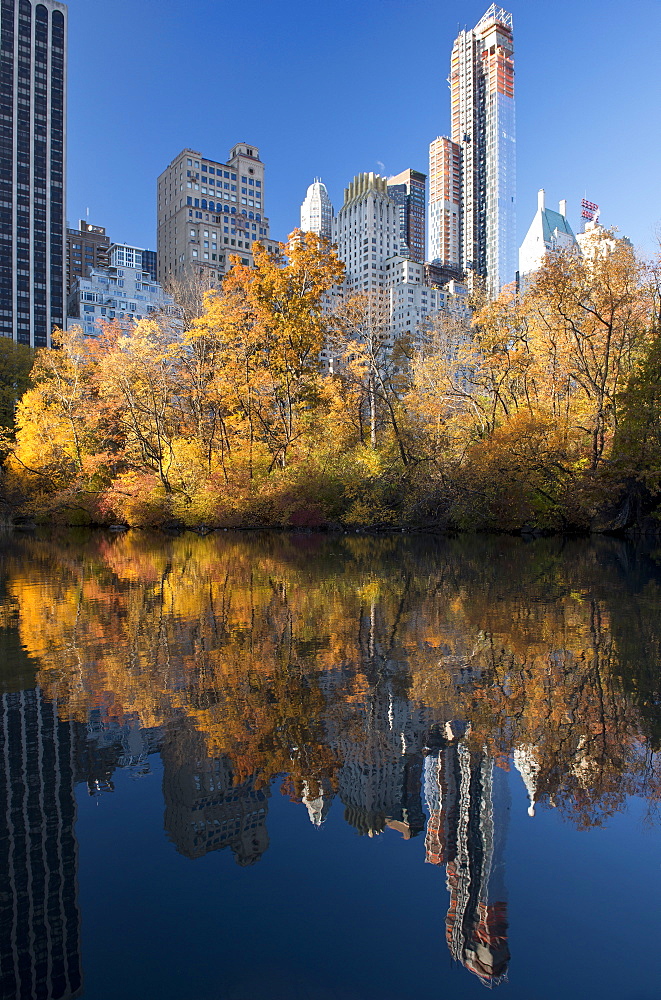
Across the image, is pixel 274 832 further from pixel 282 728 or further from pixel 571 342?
pixel 571 342

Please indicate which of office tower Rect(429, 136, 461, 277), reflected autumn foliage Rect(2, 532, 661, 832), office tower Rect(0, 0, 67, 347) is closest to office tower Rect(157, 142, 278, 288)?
office tower Rect(0, 0, 67, 347)

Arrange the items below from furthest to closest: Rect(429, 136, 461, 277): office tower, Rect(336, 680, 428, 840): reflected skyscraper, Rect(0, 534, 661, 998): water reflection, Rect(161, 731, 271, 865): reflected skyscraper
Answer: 1. Rect(429, 136, 461, 277): office tower
2. Rect(336, 680, 428, 840): reflected skyscraper
3. Rect(161, 731, 271, 865): reflected skyscraper
4. Rect(0, 534, 661, 998): water reflection

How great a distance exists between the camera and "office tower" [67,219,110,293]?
14588 cm

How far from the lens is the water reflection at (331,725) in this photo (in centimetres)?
269

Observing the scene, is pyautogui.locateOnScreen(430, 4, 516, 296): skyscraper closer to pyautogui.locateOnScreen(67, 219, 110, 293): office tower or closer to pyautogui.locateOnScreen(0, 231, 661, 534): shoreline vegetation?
pyautogui.locateOnScreen(67, 219, 110, 293): office tower

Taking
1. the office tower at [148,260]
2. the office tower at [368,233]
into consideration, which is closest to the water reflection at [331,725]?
the office tower at [368,233]

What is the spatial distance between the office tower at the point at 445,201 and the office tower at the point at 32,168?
103 m

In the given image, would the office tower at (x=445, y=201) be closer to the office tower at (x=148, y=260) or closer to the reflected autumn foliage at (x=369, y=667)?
the office tower at (x=148, y=260)

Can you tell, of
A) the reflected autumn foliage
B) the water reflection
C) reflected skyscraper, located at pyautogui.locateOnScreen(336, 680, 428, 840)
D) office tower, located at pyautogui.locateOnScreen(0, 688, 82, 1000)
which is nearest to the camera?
office tower, located at pyautogui.locateOnScreen(0, 688, 82, 1000)

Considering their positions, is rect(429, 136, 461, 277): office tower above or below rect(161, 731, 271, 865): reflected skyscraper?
above

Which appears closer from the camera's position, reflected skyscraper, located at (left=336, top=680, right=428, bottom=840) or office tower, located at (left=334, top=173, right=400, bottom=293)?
reflected skyscraper, located at (left=336, top=680, right=428, bottom=840)

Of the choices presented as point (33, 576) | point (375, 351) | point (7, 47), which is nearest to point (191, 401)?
point (375, 351)

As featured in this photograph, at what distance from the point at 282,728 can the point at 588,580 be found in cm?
822

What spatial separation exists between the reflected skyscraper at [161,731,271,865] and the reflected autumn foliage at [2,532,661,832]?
0.11 m
